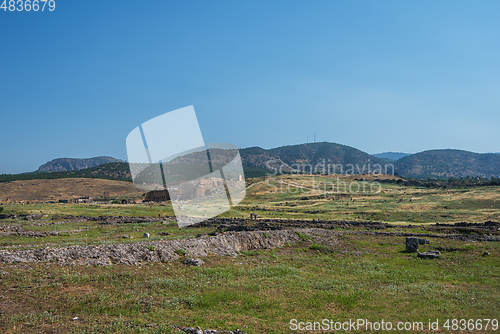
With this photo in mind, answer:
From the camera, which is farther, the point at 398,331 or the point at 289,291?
the point at 289,291

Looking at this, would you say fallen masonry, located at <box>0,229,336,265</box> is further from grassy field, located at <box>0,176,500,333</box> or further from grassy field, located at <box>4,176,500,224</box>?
grassy field, located at <box>4,176,500,224</box>

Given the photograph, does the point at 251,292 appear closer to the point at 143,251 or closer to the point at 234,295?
the point at 234,295

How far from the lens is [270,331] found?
9734 mm

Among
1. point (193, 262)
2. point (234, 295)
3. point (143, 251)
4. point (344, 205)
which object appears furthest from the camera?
point (344, 205)

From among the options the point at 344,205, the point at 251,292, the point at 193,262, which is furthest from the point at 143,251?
the point at 344,205

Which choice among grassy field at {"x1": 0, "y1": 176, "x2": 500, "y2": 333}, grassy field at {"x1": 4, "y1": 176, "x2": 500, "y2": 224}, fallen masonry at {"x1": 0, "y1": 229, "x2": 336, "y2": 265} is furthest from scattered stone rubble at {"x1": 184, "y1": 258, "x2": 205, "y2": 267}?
grassy field at {"x1": 4, "y1": 176, "x2": 500, "y2": 224}

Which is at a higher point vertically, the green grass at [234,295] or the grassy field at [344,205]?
the green grass at [234,295]

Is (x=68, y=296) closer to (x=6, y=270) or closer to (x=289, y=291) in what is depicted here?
(x=6, y=270)

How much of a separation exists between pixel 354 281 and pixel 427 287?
336 cm

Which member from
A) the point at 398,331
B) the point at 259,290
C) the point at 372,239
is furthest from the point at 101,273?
the point at 372,239

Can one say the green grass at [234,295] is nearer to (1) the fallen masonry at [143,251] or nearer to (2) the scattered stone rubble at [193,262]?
(2) the scattered stone rubble at [193,262]

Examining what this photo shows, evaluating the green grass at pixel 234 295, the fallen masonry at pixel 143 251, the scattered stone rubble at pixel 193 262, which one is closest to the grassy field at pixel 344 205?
the fallen masonry at pixel 143 251

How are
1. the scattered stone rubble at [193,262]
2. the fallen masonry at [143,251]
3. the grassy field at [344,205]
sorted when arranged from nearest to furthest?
the fallen masonry at [143,251] → the scattered stone rubble at [193,262] → the grassy field at [344,205]

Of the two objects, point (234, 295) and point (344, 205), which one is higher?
point (234, 295)
